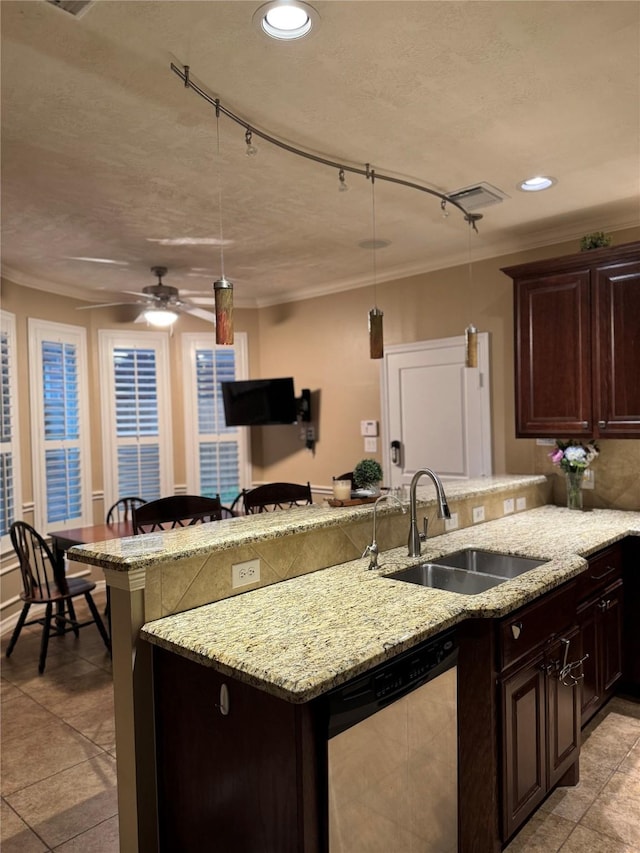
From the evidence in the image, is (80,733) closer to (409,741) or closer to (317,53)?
(409,741)

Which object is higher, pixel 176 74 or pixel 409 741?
pixel 176 74

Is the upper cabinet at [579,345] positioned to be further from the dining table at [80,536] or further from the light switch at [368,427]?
the dining table at [80,536]

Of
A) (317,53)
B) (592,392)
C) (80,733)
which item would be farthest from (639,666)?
(317,53)

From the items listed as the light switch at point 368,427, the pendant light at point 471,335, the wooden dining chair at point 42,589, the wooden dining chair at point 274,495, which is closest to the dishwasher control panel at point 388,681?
the pendant light at point 471,335

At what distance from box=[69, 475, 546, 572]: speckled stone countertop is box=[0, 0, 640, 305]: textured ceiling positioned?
1617 millimetres

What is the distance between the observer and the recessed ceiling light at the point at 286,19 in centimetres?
173

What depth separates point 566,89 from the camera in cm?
225

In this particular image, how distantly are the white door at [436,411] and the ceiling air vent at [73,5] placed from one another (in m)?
3.28

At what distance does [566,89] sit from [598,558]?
2.03 meters

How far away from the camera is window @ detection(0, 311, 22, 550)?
14.6ft

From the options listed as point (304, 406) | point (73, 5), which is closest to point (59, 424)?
point (304, 406)

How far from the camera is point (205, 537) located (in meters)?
2.10

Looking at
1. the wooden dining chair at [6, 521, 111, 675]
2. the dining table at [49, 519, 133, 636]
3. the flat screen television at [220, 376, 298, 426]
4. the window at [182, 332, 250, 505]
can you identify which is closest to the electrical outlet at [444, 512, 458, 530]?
the dining table at [49, 519, 133, 636]

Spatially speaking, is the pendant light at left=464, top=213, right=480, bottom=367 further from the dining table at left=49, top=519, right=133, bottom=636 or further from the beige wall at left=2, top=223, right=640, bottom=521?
the dining table at left=49, top=519, right=133, bottom=636
